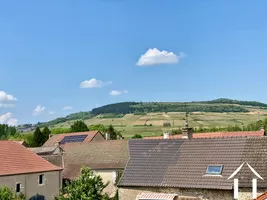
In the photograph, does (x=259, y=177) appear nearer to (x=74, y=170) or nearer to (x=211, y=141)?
(x=211, y=141)

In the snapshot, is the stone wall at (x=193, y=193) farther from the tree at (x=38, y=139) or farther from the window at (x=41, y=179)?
the tree at (x=38, y=139)

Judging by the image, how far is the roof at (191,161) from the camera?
28.4 metres

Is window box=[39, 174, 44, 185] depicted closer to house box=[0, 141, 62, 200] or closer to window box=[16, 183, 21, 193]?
house box=[0, 141, 62, 200]

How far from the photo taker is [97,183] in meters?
28.5

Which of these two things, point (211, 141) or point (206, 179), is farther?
point (211, 141)

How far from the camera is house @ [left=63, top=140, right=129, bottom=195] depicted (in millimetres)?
46219

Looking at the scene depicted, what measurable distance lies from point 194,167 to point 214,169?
1.51 meters

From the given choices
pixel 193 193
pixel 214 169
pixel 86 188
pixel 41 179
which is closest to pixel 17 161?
pixel 41 179

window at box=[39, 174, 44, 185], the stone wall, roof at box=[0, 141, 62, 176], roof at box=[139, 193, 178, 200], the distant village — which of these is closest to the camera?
the stone wall

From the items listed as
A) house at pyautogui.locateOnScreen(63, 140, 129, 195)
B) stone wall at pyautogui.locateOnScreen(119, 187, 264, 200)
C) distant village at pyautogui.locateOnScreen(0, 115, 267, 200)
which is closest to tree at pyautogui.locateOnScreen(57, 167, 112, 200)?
distant village at pyautogui.locateOnScreen(0, 115, 267, 200)

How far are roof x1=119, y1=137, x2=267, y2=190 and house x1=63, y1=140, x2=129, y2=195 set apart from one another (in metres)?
12.9

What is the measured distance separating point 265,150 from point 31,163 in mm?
21308

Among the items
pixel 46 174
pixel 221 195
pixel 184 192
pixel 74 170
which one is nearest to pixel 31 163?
pixel 46 174

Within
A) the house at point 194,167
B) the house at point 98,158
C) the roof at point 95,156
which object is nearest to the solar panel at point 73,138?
the house at point 98,158
